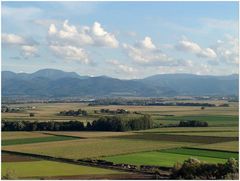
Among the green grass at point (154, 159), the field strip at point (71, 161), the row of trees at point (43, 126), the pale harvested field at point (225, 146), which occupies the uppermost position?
the row of trees at point (43, 126)

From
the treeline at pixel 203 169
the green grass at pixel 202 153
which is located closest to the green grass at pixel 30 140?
the green grass at pixel 202 153

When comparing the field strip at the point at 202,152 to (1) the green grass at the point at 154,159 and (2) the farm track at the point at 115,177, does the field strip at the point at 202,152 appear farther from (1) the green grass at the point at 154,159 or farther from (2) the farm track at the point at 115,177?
(2) the farm track at the point at 115,177

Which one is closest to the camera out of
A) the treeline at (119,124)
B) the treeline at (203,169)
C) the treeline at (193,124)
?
the treeline at (203,169)

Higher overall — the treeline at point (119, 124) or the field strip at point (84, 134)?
the treeline at point (119, 124)

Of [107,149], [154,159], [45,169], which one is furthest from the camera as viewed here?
[107,149]

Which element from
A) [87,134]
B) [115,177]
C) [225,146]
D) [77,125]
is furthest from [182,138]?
[115,177]

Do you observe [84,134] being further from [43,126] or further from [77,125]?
[43,126]
